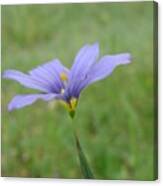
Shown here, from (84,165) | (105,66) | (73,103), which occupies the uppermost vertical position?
(105,66)

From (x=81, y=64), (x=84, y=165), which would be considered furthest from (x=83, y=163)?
(x=81, y=64)

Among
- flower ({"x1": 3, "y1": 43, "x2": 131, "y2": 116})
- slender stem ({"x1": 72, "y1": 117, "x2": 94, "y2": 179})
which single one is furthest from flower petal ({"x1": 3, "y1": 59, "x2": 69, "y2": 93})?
slender stem ({"x1": 72, "y1": 117, "x2": 94, "y2": 179})

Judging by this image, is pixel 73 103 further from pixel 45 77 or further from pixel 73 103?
pixel 45 77

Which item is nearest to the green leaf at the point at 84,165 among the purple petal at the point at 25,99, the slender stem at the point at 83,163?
the slender stem at the point at 83,163

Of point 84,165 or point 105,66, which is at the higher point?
point 105,66

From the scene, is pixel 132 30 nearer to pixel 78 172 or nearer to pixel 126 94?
pixel 126 94

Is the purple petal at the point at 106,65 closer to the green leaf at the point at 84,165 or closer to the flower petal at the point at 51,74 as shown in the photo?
the flower petal at the point at 51,74
